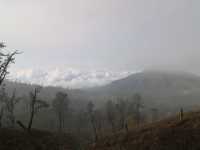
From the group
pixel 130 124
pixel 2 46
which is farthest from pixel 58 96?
pixel 2 46

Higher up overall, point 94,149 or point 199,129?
point 199,129

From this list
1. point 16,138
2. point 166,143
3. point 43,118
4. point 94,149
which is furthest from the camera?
point 43,118

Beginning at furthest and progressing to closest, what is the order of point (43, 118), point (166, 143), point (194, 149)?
point (43, 118)
point (166, 143)
point (194, 149)

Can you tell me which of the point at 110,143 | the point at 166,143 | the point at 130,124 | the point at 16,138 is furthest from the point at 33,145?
the point at 130,124

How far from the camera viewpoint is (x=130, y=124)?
103 m

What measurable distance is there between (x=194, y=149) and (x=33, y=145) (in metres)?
23.4

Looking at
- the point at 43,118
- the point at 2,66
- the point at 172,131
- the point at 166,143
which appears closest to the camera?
the point at 166,143

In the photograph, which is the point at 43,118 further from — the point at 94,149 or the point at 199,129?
the point at 199,129

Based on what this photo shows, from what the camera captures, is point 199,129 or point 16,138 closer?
point 199,129

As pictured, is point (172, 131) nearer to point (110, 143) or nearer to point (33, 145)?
point (110, 143)

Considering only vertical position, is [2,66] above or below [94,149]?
above

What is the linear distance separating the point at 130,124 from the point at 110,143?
63888 mm

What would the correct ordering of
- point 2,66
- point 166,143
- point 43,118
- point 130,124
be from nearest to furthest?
point 166,143, point 2,66, point 130,124, point 43,118

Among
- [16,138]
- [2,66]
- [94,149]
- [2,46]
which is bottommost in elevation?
[94,149]
